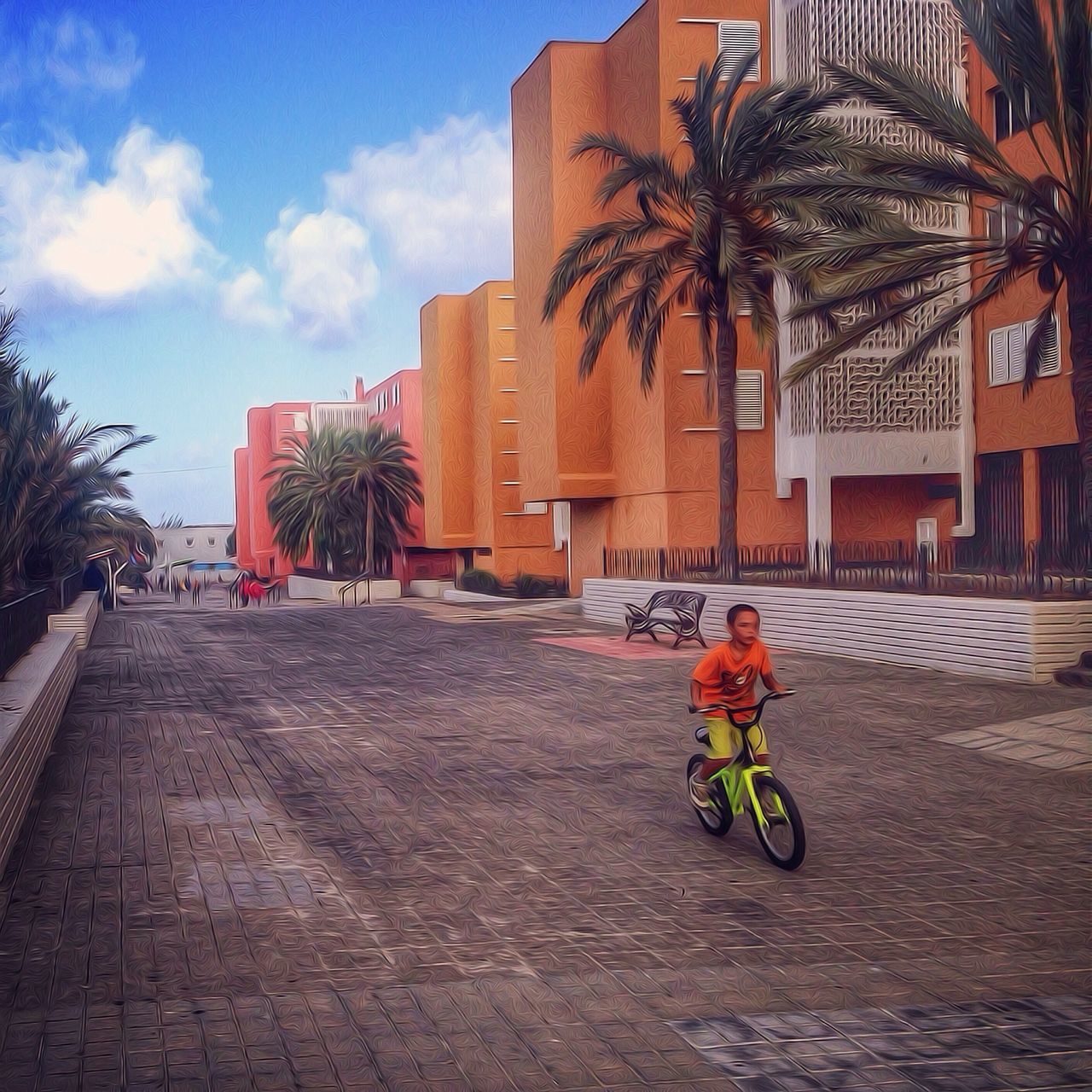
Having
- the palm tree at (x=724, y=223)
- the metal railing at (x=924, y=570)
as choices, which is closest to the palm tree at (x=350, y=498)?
the metal railing at (x=924, y=570)

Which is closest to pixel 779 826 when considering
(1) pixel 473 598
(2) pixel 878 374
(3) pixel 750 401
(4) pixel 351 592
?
(2) pixel 878 374

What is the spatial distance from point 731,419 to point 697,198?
397cm

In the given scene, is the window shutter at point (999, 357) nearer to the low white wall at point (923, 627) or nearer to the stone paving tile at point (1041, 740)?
the low white wall at point (923, 627)

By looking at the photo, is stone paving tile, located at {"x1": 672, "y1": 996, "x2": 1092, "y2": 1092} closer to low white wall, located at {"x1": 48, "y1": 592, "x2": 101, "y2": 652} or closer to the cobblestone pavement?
the cobblestone pavement

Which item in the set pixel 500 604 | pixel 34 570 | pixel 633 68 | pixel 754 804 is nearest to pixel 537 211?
pixel 633 68

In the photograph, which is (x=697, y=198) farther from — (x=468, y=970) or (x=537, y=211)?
(x=468, y=970)

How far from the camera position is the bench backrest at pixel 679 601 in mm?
21875

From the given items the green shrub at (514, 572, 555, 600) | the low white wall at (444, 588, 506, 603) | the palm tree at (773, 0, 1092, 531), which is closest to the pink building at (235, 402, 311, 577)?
the low white wall at (444, 588, 506, 603)

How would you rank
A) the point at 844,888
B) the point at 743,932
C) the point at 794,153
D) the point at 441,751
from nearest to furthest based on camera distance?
the point at 743,932 → the point at 844,888 → the point at 441,751 → the point at 794,153

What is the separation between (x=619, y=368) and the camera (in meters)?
37.1

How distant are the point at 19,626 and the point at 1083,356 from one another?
11.9 m

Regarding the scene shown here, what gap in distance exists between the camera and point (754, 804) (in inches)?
291

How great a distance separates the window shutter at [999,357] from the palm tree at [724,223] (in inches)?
356

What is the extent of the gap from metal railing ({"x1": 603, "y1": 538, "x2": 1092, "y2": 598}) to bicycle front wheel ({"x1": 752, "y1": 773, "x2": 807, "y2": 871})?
9.64 m
